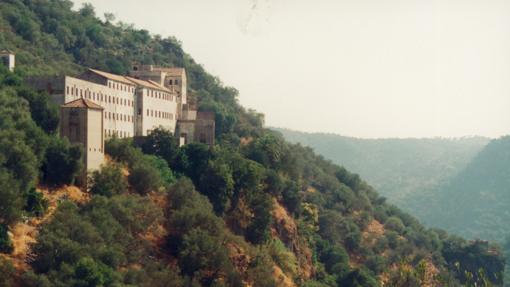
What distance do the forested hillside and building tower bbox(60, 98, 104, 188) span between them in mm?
813

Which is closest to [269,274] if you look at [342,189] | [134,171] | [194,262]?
[194,262]

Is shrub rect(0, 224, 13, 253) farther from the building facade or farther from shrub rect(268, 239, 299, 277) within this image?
shrub rect(268, 239, 299, 277)

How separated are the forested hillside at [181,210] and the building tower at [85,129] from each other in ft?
2.67

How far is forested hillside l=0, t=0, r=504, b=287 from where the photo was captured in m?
59.6

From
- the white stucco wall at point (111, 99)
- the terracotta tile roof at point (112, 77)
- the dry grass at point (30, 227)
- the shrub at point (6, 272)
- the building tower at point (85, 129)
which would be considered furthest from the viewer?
the terracotta tile roof at point (112, 77)

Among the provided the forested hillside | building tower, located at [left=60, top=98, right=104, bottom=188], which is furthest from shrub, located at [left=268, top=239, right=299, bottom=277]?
building tower, located at [left=60, top=98, right=104, bottom=188]

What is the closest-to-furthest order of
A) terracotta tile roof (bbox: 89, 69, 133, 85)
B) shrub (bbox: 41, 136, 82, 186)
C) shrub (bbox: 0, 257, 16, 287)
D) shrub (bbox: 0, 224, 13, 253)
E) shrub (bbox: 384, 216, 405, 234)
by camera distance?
shrub (bbox: 0, 257, 16, 287) → shrub (bbox: 0, 224, 13, 253) → shrub (bbox: 41, 136, 82, 186) → terracotta tile roof (bbox: 89, 69, 133, 85) → shrub (bbox: 384, 216, 405, 234)

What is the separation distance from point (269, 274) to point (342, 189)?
57824 millimetres

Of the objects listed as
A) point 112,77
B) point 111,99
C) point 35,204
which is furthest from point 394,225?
point 35,204

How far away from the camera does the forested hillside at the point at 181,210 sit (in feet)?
196

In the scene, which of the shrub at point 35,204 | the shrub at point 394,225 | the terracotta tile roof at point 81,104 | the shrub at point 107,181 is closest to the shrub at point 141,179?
the shrub at point 107,181

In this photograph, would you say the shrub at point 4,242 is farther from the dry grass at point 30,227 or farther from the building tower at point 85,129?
the building tower at point 85,129

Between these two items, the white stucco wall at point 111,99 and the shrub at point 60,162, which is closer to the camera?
the shrub at point 60,162

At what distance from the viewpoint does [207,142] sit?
3634 inches
